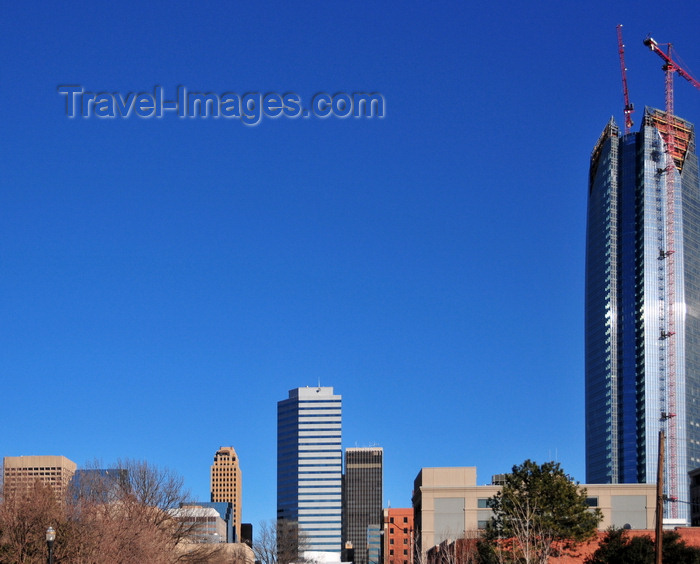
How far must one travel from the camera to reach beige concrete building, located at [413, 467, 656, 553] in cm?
14575

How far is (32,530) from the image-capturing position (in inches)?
2437

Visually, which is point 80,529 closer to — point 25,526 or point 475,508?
point 25,526

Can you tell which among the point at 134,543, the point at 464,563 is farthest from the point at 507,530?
the point at 134,543

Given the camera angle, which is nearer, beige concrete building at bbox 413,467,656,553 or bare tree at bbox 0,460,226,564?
bare tree at bbox 0,460,226,564

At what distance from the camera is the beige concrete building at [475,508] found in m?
146

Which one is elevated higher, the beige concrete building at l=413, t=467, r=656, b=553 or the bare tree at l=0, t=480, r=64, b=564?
the bare tree at l=0, t=480, r=64, b=564

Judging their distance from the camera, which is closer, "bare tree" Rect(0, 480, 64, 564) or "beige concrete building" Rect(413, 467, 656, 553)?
"bare tree" Rect(0, 480, 64, 564)

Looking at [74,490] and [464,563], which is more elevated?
[74,490]

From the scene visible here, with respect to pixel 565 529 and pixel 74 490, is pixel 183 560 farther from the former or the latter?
pixel 565 529

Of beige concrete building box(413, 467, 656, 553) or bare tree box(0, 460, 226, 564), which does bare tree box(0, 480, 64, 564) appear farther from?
beige concrete building box(413, 467, 656, 553)

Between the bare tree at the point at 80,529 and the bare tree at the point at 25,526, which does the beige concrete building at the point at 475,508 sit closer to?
the bare tree at the point at 80,529

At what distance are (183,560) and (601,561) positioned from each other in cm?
4145

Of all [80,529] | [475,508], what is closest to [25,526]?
[80,529]

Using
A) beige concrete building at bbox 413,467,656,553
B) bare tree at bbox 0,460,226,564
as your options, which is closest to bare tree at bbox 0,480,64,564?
bare tree at bbox 0,460,226,564
